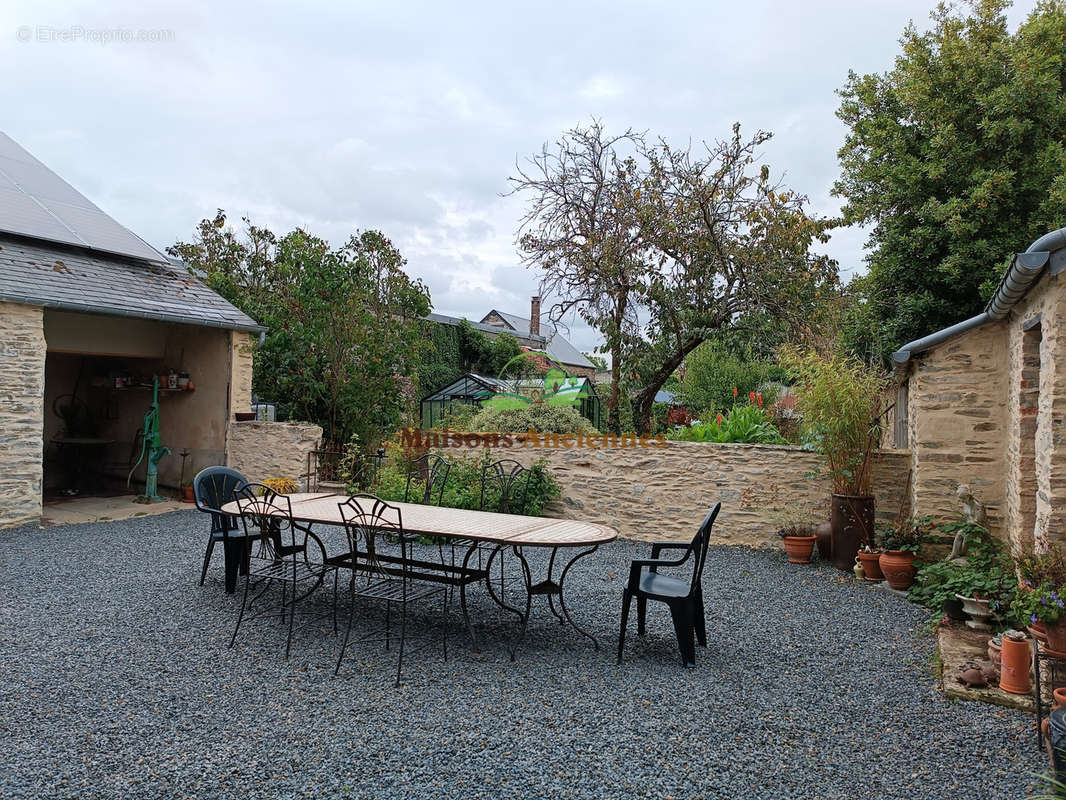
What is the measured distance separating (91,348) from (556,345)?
2265cm

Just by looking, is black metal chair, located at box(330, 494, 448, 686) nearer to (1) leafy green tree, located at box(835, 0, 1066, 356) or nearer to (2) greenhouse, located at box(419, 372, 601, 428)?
(2) greenhouse, located at box(419, 372, 601, 428)

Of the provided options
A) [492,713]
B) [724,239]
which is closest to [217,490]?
[492,713]

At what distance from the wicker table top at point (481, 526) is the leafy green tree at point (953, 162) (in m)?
8.03

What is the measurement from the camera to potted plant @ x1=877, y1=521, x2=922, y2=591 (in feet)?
18.1

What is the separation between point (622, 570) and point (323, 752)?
382 centimetres

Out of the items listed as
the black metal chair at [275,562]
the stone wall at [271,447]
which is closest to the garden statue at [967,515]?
the black metal chair at [275,562]

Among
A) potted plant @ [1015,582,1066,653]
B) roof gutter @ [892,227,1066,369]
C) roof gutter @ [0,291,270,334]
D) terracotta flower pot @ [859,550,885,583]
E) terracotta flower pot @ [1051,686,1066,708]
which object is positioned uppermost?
roof gutter @ [0,291,270,334]

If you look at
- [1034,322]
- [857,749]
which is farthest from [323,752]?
[1034,322]

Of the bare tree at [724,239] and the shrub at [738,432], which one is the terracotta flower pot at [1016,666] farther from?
the bare tree at [724,239]

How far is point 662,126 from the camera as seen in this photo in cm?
900

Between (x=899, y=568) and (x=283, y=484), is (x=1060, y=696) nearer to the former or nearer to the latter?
(x=899, y=568)

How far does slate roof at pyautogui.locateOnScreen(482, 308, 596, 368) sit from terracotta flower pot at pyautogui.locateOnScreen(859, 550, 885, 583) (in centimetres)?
2147

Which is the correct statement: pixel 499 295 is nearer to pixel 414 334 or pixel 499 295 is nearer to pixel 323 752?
pixel 414 334

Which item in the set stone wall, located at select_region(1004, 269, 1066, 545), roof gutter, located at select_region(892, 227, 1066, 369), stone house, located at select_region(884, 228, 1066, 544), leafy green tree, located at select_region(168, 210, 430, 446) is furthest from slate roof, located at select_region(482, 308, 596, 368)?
stone wall, located at select_region(1004, 269, 1066, 545)
